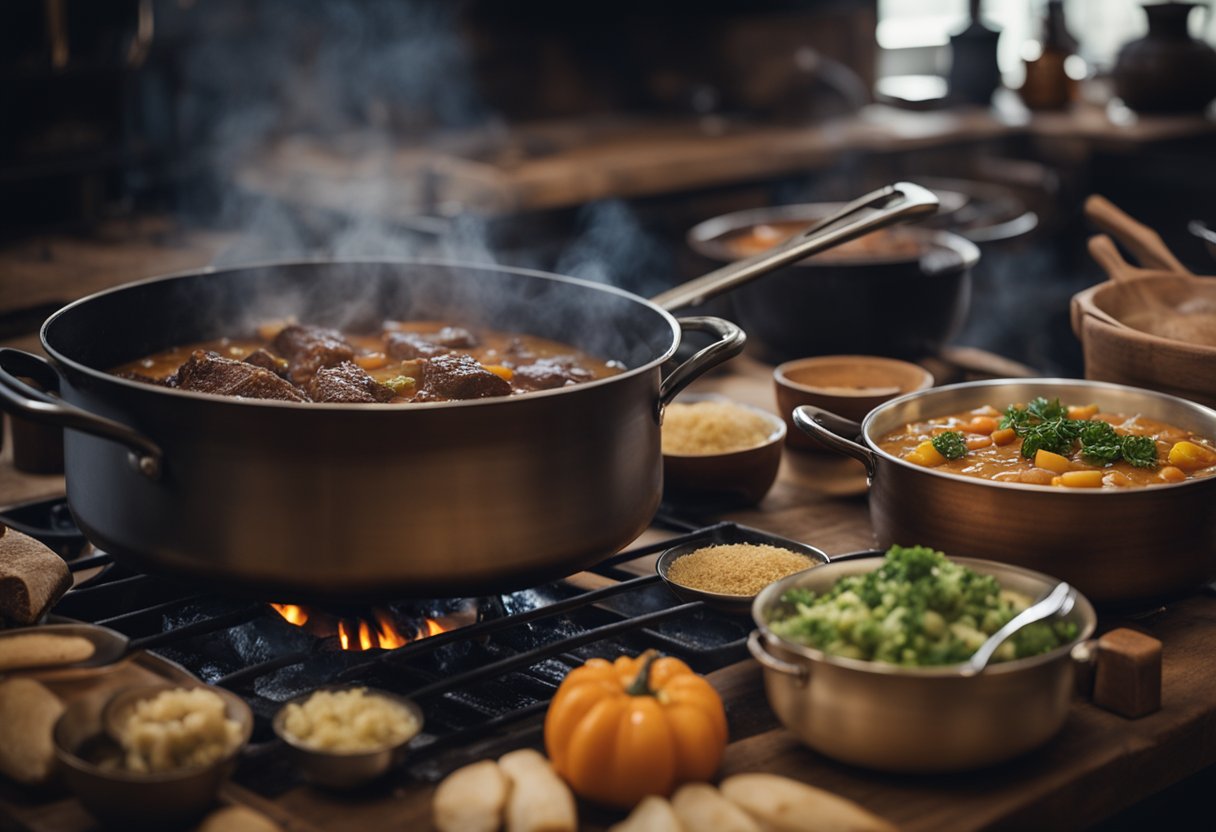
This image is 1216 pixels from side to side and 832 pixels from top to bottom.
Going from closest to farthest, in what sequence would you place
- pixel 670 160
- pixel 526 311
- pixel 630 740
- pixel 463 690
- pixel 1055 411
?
pixel 630 740 → pixel 463 690 → pixel 1055 411 → pixel 526 311 → pixel 670 160

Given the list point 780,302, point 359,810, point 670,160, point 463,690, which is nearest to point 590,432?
point 463,690

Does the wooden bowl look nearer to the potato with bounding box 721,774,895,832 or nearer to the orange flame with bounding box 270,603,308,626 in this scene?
the potato with bounding box 721,774,895,832

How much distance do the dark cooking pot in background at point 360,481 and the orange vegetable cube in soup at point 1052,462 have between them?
21.3 inches

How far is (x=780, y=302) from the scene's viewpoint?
130 inches

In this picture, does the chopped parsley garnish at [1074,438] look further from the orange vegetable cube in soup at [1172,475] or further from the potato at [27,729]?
the potato at [27,729]

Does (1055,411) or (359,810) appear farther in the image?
(1055,411)

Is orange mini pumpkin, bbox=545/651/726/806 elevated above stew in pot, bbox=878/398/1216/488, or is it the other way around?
stew in pot, bbox=878/398/1216/488

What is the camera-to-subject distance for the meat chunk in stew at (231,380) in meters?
2.12

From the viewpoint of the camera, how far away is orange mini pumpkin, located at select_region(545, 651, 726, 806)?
62.4 inches

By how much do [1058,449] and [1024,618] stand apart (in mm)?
603

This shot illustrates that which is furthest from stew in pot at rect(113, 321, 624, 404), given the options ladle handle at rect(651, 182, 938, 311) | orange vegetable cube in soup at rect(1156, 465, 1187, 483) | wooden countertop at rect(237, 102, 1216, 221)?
wooden countertop at rect(237, 102, 1216, 221)

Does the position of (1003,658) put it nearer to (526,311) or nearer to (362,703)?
(362,703)

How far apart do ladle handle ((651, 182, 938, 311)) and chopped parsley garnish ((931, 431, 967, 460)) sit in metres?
0.44

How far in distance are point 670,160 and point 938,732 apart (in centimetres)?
445
